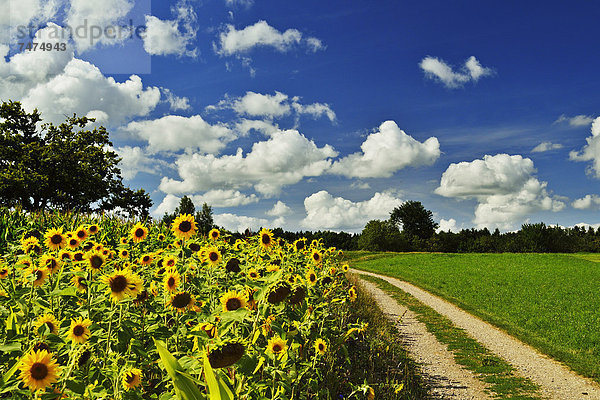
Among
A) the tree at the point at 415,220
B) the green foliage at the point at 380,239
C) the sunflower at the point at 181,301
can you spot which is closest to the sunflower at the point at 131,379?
the sunflower at the point at 181,301

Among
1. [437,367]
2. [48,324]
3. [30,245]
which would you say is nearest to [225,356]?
[48,324]

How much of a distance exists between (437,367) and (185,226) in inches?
261

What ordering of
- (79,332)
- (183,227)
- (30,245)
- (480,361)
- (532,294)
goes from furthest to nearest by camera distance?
(532,294) < (480,361) < (30,245) < (183,227) < (79,332)

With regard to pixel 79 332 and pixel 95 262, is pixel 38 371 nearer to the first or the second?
pixel 79 332

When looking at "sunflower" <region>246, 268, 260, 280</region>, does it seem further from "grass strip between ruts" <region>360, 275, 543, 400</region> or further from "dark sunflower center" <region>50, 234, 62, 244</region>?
"grass strip between ruts" <region>360, 275, 543, 400</region>

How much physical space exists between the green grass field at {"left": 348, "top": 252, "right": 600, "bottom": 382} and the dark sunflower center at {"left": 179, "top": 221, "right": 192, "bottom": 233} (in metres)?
8.65

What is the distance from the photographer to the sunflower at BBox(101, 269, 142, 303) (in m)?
2.46

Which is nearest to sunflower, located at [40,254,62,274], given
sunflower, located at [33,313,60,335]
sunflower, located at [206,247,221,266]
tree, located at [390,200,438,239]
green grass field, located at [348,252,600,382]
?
sunflower, located at [33,313,60,335]

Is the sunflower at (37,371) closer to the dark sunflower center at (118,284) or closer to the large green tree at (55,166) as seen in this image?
the dark sunflower center at (118,284)

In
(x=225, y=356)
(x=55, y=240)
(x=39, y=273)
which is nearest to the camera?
(x=225, y=356)

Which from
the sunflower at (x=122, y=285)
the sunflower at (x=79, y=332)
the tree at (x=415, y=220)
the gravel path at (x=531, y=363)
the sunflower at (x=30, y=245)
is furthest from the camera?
the tree at (x=415, y=220)

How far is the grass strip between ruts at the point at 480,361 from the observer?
7063mm

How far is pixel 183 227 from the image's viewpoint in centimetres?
370

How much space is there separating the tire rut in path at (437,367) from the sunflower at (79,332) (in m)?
5.77
